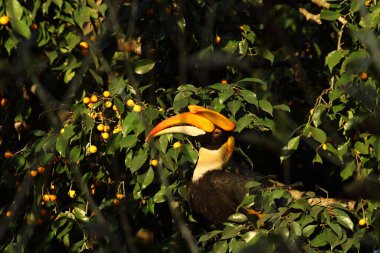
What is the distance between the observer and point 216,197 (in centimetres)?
355

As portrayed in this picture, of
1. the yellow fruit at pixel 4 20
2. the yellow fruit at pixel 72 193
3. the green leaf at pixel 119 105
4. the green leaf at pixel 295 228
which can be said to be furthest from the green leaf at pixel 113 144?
the yellow fruit at pixel 4 20

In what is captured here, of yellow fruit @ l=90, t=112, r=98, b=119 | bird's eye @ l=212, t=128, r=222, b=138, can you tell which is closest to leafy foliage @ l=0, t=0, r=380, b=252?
yellow fruit @ l=90, t=112, r=98, b=119

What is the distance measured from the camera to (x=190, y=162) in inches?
123

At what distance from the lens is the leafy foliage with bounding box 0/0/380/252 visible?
2783mm

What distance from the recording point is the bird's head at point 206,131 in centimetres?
314

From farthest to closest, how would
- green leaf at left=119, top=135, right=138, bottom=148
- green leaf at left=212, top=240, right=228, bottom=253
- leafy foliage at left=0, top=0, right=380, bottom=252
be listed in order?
green leaf at left=119, top=135, right=138, bottom=148 → leafy foliage at left=0, top=0, right=380, bottom=252 → green leaf at left=212, top=240, right=228, bottom=253

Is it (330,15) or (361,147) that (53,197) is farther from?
(330,15)

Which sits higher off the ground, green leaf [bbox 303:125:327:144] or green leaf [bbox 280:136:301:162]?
green leaf [bbox 303:125:327:144]

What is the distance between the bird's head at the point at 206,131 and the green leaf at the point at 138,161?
0.28 ft

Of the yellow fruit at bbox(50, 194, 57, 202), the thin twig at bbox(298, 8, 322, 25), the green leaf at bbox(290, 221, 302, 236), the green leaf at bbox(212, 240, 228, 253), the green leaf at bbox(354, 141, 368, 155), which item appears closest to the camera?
the green leaf at bbox(290, 221, 302, 236)

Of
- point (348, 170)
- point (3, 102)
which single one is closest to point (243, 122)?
point (348, 170)

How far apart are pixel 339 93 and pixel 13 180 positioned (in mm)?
1552

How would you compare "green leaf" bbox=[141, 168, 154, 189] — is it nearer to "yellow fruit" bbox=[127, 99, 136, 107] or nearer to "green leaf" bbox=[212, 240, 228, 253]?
"yellow fruit" bbox=[127, 99, 136, 107]

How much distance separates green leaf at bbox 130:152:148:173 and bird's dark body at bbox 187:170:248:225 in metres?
0.52
